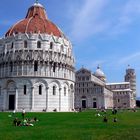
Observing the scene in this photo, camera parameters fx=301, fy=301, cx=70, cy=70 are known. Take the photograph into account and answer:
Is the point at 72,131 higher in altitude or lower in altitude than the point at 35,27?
lower

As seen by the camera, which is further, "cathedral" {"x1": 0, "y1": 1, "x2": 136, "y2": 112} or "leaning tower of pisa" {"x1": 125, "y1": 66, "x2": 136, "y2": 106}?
"leaning tower of pisa" {"x1": 125, "y1": 66, "x2": 136, "y2": 106}

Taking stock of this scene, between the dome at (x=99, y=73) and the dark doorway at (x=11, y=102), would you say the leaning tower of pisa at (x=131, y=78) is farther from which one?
the dark doorway at (x=11, y=102)

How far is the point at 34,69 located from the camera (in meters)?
62.9

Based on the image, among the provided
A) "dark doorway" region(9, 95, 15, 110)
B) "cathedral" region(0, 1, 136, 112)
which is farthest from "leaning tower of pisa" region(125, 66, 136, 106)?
"dark doorway" region(9, 95, 15, 110)

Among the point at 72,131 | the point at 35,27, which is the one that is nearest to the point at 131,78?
the point at 35,27

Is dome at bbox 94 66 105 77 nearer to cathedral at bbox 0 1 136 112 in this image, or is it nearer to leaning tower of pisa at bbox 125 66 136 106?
leaning tower of pisa at bbox 125 66 136 106

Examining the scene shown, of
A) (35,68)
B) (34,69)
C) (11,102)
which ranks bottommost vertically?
(11,102)

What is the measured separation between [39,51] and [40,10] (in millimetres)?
16460

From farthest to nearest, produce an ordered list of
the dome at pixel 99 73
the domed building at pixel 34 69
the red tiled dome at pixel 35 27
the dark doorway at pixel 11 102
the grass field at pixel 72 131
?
1. the dome at pixel 99 73
2. the red tiled dome at pixel 35 27
3. the dark doorway at pixel 11 102
4. the domed building at pixel 34 69
5. the grass field at pixel 72 131

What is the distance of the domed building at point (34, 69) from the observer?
6250 centimetres

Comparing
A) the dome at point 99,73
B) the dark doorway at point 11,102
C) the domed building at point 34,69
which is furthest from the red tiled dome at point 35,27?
the dome at point 99,73

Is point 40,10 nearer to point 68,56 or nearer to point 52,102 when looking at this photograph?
point 68,56

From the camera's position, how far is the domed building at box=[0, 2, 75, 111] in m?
62.5

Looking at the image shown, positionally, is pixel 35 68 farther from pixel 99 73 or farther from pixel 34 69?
pixel 99 73
